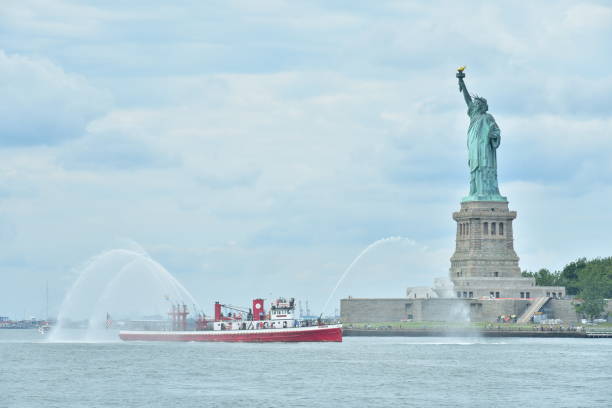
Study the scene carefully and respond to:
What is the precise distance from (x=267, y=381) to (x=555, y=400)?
24.5 m

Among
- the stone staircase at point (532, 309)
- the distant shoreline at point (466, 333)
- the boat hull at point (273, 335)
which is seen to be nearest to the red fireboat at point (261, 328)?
the boat hull at point (273, 335)

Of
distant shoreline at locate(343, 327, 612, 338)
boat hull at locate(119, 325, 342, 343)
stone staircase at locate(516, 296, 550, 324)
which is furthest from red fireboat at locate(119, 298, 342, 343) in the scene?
stone staircase at locate(516, 296, 550, 324)

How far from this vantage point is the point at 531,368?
11700cm

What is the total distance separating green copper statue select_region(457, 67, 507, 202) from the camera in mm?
197875

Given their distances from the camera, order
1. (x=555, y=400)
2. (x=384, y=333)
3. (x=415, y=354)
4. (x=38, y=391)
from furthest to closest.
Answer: (x=384, y=333) < (x=415, y=354) < (x=38, y=391) < (x=555, y=400)

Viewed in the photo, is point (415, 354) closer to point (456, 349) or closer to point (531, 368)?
point (456, 349)

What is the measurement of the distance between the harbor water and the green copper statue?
47.7 m

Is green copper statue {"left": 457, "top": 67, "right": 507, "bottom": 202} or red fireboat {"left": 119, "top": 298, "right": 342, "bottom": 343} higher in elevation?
green copper statue {"left": 457, "top": 67, "right": 507, "bottom": 202}

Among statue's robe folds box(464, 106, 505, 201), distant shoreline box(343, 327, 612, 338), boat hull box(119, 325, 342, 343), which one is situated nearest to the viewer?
boat hull box(119, 325, 342, 343)

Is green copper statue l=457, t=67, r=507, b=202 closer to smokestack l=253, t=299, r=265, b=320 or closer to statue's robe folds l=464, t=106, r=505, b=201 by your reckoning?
statue's robe folds l=464, t=106, r=505, b=201

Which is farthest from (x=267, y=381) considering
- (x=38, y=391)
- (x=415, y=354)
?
(x=415, y=354)

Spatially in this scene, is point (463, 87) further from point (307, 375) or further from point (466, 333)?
point (307, 375)

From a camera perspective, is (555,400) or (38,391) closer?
(555,400)

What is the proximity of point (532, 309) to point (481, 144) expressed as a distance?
88.6 ft
